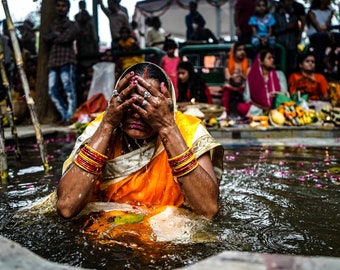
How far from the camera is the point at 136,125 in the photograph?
8.48 feet

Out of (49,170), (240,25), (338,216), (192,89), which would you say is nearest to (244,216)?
(338,216)

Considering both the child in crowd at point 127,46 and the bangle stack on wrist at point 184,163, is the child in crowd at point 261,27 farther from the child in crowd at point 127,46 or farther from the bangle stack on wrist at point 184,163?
the bangle stack on wrist at point 184,163

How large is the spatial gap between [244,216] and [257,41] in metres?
6.54

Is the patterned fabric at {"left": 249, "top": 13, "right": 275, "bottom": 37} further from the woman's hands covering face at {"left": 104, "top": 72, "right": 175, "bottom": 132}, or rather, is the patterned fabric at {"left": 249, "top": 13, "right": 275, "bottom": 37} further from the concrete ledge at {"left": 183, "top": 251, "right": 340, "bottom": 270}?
the concrete ledge at {"left": 183, "top": 251, "right": 340, "bottom": 270}

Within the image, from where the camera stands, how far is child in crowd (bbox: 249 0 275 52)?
9.02m

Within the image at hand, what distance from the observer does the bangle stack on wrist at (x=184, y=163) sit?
251cm

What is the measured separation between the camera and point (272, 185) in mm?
4012

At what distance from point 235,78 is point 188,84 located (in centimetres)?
137

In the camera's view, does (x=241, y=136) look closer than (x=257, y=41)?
Yes

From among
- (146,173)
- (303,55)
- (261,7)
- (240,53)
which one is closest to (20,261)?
(146,173)

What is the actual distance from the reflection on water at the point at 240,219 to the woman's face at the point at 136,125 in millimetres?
583

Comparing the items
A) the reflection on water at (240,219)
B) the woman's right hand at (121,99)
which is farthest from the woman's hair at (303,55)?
the woman's right hand at (121,99)

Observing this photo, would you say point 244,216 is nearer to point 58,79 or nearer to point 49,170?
point 49,170

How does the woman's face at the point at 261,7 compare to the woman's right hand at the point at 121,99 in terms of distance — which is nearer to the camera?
the woman's right hand at the point at 121,99
